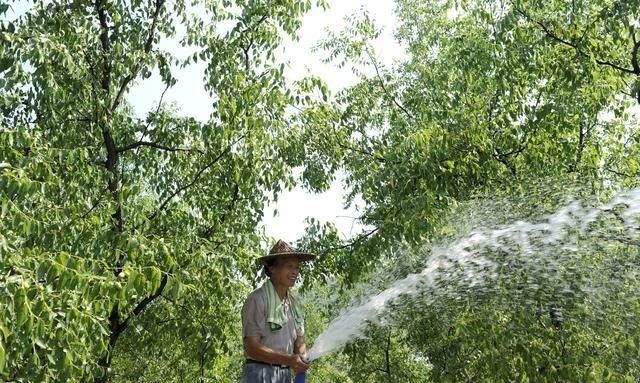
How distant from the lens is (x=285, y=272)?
4848 millimetres

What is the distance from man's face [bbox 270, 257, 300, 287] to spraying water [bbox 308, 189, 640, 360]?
677 mm

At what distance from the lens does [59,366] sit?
4.31 m

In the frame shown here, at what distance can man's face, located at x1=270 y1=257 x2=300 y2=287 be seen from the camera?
4828 mm

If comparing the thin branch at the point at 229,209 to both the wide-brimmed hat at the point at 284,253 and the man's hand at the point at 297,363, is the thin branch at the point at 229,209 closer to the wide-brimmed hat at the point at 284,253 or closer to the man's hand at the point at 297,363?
the wide-brimmed hat at the point at 284,253

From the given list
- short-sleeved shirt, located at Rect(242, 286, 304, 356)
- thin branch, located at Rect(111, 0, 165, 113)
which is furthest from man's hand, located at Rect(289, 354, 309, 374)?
thin branch, located at Rect(111, 0, 165, 113)

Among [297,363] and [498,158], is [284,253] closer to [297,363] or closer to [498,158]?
[297,363]

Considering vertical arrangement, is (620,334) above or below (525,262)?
below

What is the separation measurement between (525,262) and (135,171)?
5.90m

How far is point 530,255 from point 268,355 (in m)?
2.59

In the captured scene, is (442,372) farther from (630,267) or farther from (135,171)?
(135,171)

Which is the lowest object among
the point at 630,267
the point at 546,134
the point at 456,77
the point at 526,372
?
the point at 526,372

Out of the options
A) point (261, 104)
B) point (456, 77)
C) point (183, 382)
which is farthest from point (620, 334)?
point (183, 382)

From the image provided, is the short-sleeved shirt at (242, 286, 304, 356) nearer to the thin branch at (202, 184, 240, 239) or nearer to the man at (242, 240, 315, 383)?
the man at (242, 240, 315, 383)

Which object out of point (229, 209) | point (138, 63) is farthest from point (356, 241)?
point (138, 63)
